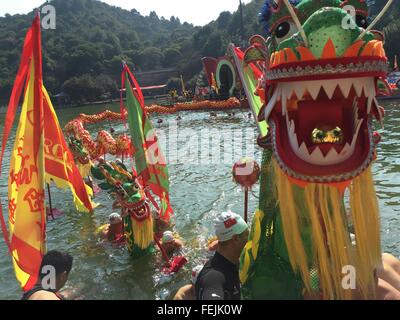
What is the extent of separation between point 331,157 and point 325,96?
37cm

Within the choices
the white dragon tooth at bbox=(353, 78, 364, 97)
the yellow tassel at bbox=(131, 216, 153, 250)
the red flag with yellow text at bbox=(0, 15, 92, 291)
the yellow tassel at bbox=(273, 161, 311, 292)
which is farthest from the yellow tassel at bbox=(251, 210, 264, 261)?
the yellow tassel at bbox=(131, 216, 153, 250)

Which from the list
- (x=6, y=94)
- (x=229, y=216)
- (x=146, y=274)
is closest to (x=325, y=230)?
(x=229, y=216)

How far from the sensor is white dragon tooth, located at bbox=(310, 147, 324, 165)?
2.31m

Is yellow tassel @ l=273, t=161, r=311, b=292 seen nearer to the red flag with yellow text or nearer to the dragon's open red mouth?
the dragon's open red mouth

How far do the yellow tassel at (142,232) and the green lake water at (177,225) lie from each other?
0.92ft

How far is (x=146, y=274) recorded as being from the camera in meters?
5.71

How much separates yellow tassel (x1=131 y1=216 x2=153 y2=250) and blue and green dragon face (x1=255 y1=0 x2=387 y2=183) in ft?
12.0

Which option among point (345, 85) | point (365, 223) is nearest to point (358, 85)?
point (345, 85)

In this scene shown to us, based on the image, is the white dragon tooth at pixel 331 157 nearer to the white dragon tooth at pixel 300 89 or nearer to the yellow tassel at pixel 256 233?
the white dragon tooth at pixel 300 89

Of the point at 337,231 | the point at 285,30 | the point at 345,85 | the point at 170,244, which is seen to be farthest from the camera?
the point at 170,244

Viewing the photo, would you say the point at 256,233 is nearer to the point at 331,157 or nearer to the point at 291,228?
the point at 291,228

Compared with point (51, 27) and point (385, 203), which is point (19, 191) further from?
point (385, 203)

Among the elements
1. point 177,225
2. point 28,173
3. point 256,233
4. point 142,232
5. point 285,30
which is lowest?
point 177,225

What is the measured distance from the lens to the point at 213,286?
9.33 feet
